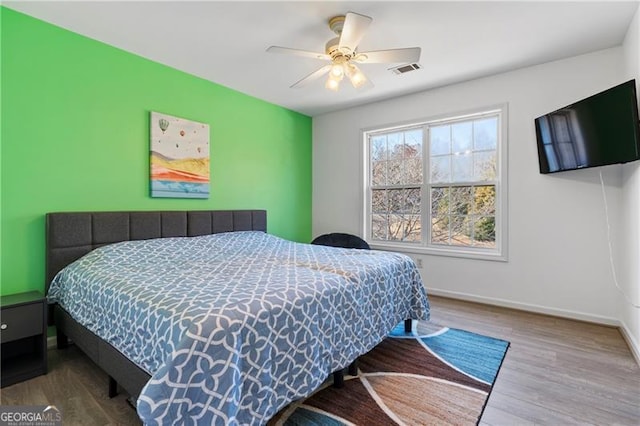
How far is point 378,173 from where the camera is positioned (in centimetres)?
455

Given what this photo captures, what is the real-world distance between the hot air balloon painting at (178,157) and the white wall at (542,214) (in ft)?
8.55

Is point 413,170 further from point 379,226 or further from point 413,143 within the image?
point 379,226

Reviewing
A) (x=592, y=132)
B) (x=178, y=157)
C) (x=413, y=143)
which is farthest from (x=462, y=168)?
(x=178, y=157)

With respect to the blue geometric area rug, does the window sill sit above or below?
above

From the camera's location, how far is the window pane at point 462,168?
3771 millimetres

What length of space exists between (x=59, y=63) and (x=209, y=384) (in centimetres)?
284

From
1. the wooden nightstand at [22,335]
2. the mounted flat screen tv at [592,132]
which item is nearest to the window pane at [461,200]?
the mounted flat screen tv at [592,132]

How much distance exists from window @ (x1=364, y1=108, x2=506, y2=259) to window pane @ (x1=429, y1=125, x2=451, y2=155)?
0.01 metres

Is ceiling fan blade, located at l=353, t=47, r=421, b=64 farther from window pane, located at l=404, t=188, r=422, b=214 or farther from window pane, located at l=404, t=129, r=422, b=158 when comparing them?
window pane, located at l=404, t=188, r=422, b=214

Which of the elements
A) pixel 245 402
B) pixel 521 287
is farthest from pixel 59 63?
pixel 521 287

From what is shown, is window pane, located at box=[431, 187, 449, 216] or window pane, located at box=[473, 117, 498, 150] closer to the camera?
window pane, located at box=[473, 117, 498, 150]

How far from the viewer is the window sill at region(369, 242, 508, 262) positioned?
353 cm

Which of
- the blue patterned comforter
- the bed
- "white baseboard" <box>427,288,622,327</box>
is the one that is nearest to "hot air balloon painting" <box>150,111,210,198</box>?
the bed

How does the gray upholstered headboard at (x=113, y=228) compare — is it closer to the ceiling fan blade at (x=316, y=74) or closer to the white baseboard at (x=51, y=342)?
the white baseboard at (x=51, y=342)
